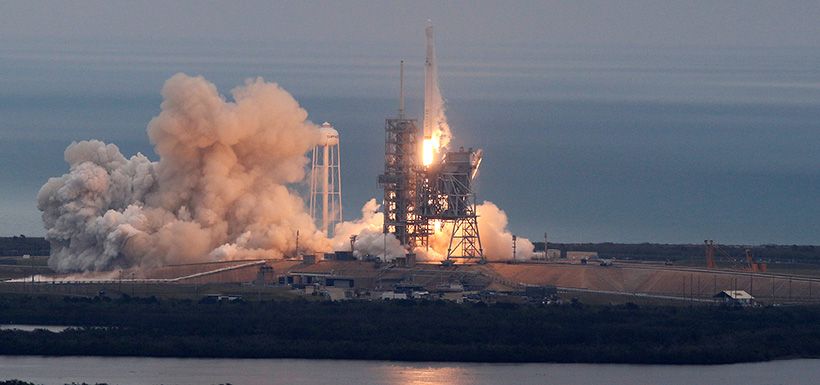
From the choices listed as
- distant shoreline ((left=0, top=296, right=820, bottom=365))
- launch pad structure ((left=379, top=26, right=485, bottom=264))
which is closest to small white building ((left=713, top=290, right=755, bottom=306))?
distant shoreline ((left=0, top=296, right=820, bottom=365))

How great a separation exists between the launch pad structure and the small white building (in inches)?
418

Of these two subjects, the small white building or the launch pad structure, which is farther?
the launch pad structure

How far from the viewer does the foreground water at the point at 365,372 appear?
3361 inches

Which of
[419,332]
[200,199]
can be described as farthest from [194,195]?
[419,332]

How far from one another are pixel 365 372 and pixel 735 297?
66.5ft

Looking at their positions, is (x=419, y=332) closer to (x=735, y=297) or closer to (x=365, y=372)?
(x=365, y=372)

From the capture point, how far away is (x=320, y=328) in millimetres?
94438

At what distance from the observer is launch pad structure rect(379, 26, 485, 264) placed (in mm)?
111000

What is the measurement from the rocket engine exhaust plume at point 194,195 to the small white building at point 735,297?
56.3 feet

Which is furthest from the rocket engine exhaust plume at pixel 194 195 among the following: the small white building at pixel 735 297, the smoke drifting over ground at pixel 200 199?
the small white building at pixel 735 297

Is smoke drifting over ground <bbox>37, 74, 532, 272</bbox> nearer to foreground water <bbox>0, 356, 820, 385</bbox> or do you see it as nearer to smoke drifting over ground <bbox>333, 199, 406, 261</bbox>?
smoke drifting over ground <bbox>333, 199, 406, 261</bbox>

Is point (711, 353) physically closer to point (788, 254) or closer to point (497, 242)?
point (497, 242)

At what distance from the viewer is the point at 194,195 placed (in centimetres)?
11238

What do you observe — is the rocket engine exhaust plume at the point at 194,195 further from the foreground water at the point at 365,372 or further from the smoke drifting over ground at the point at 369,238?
the foreground water at the point at 365,372
